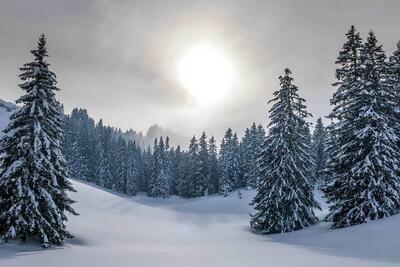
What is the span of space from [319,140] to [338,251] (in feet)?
214

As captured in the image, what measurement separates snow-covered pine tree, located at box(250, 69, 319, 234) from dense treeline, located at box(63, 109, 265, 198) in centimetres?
3758

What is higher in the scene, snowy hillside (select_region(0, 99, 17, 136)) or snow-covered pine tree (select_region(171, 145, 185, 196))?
snowy hillside (select_region(0, 99, 17, 136))

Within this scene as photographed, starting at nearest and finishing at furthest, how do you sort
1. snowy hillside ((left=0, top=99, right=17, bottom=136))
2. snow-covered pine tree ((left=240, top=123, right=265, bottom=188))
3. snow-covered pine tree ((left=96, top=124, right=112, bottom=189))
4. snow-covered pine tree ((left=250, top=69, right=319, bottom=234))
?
snow-covered pine tree ((left=250, top=69, right=319, bottom=234)) < snow-covered pine tree ((left=240, top=123, right=265, bottom=188)) < snow-covered pine tree ((left=96, top=124, right=112, bottom=189)) < snowy hillside ((left=0, top=99, right=17, bottom=136))

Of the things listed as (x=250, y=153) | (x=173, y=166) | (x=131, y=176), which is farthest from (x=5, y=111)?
(x=250, y=153)

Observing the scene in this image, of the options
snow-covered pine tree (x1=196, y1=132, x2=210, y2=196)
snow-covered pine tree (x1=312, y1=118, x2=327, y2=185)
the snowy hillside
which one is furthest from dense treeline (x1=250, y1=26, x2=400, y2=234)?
the snowy hillside

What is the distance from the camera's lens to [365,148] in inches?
894

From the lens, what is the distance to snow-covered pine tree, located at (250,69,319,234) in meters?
27.5

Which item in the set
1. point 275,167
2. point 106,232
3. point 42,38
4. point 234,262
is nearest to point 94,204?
point 106,232

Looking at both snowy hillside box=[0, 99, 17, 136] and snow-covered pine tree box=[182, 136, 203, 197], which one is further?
snowy hillside box=[0, 99, 17, 136]

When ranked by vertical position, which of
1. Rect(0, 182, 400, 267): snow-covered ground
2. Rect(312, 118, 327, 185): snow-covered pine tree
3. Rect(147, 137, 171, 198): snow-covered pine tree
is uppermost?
Rect(312, 118, 327, 185): snow-covered pine tree

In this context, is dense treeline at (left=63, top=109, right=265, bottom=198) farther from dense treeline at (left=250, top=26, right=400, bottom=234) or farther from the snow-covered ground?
the snow-covered ground

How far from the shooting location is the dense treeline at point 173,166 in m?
76.2

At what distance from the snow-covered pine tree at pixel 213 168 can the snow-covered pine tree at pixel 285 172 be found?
51137 mm

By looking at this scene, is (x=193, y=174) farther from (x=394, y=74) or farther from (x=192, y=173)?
(x=394, y=74)
